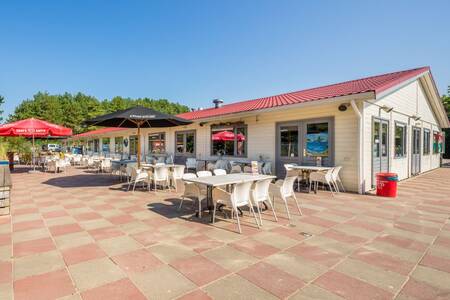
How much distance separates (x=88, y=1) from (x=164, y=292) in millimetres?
10238

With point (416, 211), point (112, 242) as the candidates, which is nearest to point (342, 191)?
point (416, 211)

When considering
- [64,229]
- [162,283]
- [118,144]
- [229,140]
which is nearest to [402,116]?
[229,140]

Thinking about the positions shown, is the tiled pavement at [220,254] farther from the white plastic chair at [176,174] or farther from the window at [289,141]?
the window at [289,141]

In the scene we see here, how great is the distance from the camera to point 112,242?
10.6 feet

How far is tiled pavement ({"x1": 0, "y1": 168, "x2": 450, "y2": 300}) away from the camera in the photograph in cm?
216

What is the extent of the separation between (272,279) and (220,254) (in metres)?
0.77

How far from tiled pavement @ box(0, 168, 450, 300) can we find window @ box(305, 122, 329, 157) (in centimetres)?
278

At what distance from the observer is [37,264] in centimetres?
262

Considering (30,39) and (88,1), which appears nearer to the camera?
(88,1)

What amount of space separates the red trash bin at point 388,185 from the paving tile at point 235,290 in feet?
18.8

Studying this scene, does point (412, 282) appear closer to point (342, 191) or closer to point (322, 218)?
point (322, 218)

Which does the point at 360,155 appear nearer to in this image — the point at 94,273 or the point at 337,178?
the point at 337,178

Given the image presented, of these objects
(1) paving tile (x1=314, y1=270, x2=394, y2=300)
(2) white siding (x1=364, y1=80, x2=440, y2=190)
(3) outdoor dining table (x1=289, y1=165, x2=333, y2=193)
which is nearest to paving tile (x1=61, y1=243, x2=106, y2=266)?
(1) paving tile (x1=314, y1=270, x2=394, y2=300)

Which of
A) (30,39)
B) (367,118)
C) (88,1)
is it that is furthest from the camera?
(30,39)
